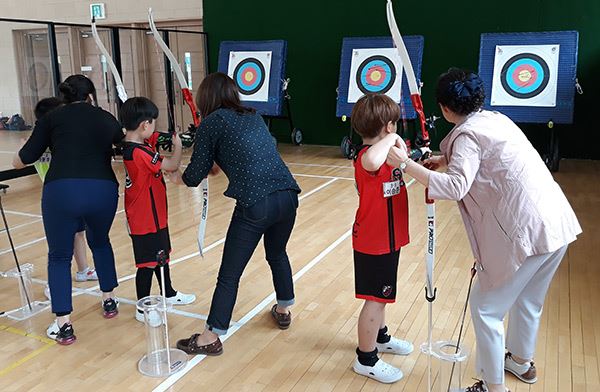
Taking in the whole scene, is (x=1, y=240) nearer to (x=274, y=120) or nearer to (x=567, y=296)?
(x=567, y=296)

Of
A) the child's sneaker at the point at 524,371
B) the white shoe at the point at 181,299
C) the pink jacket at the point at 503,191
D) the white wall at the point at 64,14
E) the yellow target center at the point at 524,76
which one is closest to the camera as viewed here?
the pink jacket at the point at 503,191

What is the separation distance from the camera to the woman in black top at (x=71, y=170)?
2.16m

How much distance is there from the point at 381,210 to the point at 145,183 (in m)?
1.00

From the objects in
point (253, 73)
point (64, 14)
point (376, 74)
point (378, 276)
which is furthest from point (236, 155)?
point (64, 14)

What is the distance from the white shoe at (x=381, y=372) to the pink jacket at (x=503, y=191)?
0.58 metres

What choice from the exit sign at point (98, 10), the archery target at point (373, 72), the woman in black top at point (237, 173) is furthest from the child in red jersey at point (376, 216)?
the exit sign at point (98, 10)

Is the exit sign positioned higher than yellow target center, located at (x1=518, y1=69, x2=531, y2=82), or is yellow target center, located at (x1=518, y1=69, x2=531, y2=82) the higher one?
the exit sign

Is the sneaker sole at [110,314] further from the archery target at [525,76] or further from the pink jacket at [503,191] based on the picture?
the archery target at [525,76]

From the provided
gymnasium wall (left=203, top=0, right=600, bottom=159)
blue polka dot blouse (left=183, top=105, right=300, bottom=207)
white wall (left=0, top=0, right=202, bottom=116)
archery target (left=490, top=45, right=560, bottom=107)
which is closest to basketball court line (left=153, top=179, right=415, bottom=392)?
blue polka dot blouse (left=183, top=105, right=300, bottom=207)

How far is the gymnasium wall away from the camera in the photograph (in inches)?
244

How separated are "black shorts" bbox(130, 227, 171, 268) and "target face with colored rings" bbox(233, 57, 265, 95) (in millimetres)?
5158

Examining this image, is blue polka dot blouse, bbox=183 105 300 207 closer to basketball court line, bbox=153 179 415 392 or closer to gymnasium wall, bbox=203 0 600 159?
basketball court line, bbox=153 179 415 392

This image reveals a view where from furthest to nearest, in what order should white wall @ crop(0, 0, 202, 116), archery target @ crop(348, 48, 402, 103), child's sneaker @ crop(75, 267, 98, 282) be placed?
archery target @ crop(348, 48, 402, 103), white wall @ crop(0, 0, 202, 116), child's sneaker @ crop(75, 267, 98, 282)

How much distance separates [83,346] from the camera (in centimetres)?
234
